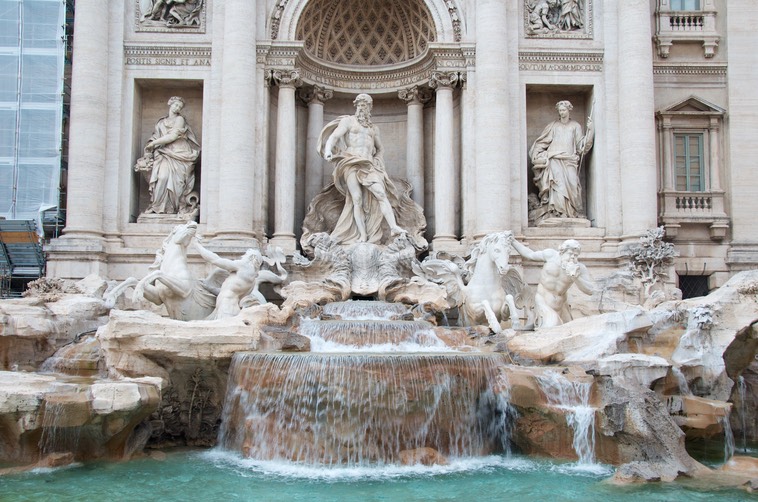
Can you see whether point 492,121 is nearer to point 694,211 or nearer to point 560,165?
point 560,165

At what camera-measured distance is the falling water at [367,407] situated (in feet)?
32.2

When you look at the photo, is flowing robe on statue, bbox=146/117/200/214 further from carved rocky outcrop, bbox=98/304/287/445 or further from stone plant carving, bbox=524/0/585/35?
stone plant carving, bbox=524/0/585/35

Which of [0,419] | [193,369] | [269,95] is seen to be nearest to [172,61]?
[269,95]

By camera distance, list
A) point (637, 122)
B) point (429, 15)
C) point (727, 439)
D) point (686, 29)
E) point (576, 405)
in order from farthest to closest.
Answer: point (686, 29), point (429, 15), point (637, 122), point (727, 439), point (576, 405)

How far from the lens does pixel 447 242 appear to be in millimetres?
16641

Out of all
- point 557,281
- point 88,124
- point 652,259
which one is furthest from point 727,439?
point 88,124

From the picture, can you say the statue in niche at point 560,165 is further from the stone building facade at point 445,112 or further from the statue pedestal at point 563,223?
the stone building facade at point 445,112

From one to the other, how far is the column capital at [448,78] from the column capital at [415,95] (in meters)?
0.91

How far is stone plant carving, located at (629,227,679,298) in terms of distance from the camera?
1576 cm

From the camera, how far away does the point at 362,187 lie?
1648 cm

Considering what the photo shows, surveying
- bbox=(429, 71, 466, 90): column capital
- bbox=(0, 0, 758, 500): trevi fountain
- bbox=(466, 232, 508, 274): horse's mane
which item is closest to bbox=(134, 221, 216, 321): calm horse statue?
bbox=(0, 0, 758, 500): trevi fountain

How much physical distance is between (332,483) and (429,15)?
39.4 ft

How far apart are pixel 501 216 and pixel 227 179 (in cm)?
599

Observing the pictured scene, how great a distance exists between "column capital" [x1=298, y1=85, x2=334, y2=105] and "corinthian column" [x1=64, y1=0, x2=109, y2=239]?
4566 mm
